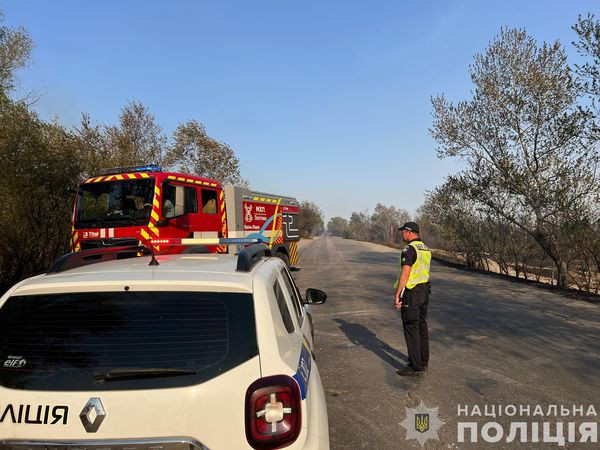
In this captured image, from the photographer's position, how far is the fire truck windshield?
7.45 metres

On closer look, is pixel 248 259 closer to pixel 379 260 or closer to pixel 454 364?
pixel 454 364

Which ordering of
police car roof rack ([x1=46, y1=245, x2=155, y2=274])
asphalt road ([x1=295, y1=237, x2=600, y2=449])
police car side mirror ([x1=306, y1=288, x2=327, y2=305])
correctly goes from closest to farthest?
police car roof rack ([x1=46, y1=245, x2=155, y2=274]) → asphalt road ([x1=295, y1=237, x2=600, y2=449]) → police car side mirror ([x1=306, y1=288, x2=327, y2=305])

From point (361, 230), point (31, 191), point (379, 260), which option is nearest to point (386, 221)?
point (361, 230)

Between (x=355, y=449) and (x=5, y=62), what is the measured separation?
21.3 m

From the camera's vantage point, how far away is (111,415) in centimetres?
163

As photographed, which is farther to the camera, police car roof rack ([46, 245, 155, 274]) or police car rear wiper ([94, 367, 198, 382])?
police car roof rack ([46, 245, 155, 274])

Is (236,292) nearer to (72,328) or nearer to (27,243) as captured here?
(72,328)

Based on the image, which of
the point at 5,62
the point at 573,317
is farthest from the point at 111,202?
the point at 5,62

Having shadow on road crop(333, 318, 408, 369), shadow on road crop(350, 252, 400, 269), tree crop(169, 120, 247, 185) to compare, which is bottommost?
shadow on road crop(333, 318, 408, 369)

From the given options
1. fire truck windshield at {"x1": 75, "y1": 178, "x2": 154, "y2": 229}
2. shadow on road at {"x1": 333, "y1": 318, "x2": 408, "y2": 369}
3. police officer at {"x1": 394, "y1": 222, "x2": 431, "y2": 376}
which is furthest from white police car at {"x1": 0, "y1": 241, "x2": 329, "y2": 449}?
fire truck windshield at {"x1": 75, "y1": 178, "x2": 154, "y2": 229}

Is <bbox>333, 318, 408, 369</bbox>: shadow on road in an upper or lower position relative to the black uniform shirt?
lower

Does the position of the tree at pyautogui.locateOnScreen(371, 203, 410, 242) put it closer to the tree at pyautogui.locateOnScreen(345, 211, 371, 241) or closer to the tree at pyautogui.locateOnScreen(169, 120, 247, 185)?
the tree at pyautogui.locateOnScreen(345, 211, 371, 241)

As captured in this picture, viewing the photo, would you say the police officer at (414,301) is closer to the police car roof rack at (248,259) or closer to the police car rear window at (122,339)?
the police car roof rack at (248,259)

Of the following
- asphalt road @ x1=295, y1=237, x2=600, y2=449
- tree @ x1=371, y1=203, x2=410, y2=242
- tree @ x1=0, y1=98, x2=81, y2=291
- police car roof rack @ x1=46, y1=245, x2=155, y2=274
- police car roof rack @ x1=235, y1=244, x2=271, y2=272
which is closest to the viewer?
police car roof rack @ x1=235, y1=244, x2=271, y2=272
